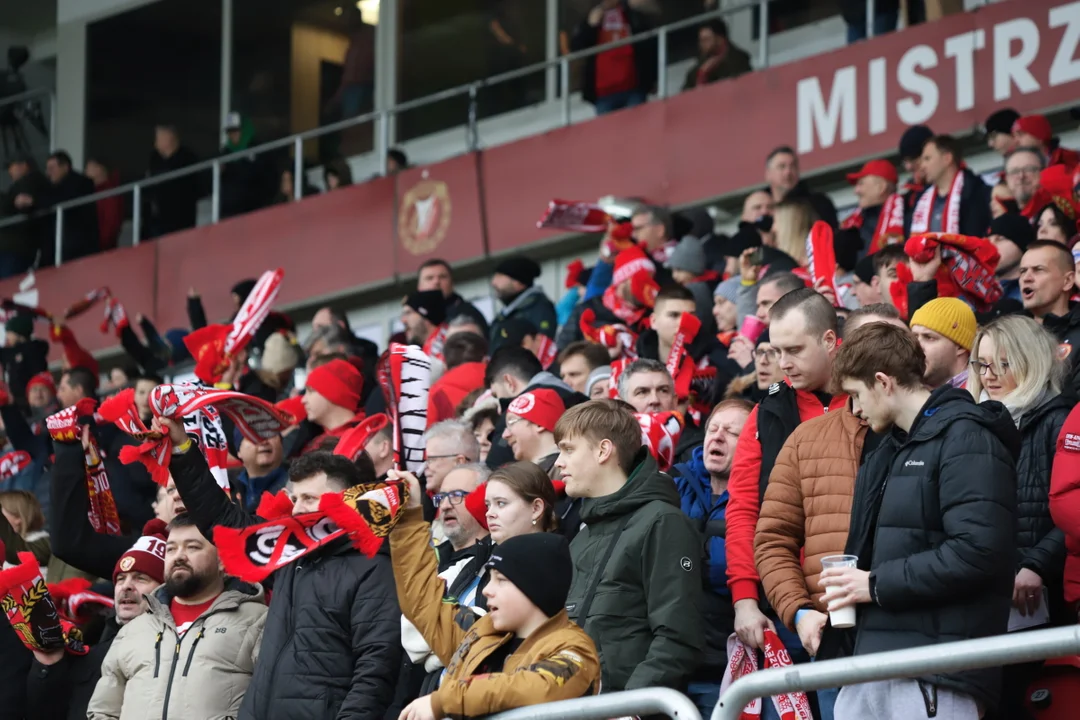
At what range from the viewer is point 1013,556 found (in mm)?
4848

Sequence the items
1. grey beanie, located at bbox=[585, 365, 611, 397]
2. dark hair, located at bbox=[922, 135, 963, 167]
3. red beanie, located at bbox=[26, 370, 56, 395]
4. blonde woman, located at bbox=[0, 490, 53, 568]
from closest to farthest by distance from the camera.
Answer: grey beanie, located at bbox=[585, 365, 611, 397]
blonde woman, located at bbox=[0, 490, 53, 568]
dark hair, located at bbox=[922, 135, 963, 167]
red beanie, located at bbox=[26, 370, 56, 395]

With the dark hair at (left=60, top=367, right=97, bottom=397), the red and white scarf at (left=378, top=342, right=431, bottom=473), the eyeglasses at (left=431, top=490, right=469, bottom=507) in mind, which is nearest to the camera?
the red and white scarf at (left=378, top=342, right=431, bottom=473)

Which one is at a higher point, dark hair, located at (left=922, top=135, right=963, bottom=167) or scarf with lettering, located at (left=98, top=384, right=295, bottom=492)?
dark hair, located at (left=922, top=135, right=963, bottom=167)

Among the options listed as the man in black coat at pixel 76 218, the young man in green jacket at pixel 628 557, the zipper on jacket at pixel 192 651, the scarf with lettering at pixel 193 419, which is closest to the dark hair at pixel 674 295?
the scarf with lettering at pixel 193 419

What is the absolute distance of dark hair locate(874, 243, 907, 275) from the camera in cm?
787

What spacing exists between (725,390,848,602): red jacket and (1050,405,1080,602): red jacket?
710 millimetres

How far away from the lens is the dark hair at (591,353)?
8.61m

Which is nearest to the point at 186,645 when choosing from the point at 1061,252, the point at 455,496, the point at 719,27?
the point at 455,496

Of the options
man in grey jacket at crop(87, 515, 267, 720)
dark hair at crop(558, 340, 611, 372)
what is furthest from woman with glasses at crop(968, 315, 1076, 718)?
dark hair at crop(558, 340, 611, 372)

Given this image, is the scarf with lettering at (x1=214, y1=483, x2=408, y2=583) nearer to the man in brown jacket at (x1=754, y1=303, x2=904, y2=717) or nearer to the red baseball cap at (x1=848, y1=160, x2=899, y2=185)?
the man in brown jacket at (x1=754, y1=303, x2=904, y2=717)

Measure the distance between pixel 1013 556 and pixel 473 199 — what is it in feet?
36.3

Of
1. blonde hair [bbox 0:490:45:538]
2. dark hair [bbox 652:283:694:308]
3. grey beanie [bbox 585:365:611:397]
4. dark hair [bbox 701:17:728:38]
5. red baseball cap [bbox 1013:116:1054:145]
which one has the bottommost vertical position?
blonde hair [bbox 0:490:45:538]

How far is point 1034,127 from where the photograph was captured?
10219 mm

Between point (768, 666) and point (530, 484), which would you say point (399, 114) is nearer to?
point (530, 484)
